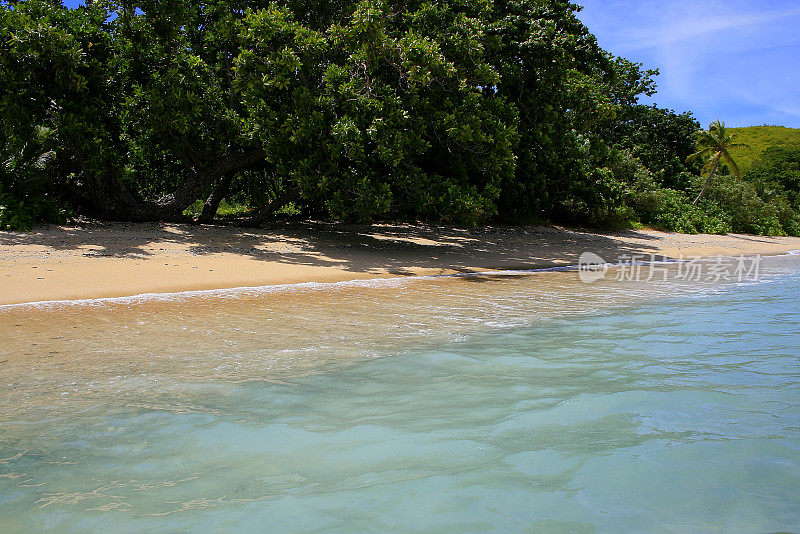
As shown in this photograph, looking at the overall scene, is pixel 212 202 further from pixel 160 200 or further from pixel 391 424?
pixel 391 424

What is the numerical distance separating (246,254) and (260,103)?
3.21 metres

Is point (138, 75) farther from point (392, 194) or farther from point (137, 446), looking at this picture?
point (137, 446)

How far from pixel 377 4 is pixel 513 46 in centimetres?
502

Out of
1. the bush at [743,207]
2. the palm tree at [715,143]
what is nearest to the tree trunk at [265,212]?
the bush at [743,207]

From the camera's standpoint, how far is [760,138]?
81.1 m

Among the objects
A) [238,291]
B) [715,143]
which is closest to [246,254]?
[238,291]

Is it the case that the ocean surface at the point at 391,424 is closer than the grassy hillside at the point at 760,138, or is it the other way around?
the ocean surface at the point at 391,424

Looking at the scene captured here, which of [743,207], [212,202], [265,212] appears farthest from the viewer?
[743,207]

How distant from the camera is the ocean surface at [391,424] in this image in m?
2.26

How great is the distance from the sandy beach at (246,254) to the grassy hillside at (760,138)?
6735cm

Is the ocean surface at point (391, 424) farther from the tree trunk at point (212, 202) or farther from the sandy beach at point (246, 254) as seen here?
the tree trunk at point (212, 202)

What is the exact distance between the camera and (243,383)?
12.8 ft

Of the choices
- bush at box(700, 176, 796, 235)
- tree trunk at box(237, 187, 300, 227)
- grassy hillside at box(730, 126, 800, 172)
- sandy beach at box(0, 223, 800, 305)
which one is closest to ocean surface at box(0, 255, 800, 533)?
sandy beach at box(0, 223, 800, 305)

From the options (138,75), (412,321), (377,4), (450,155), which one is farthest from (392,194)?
(138,75)
